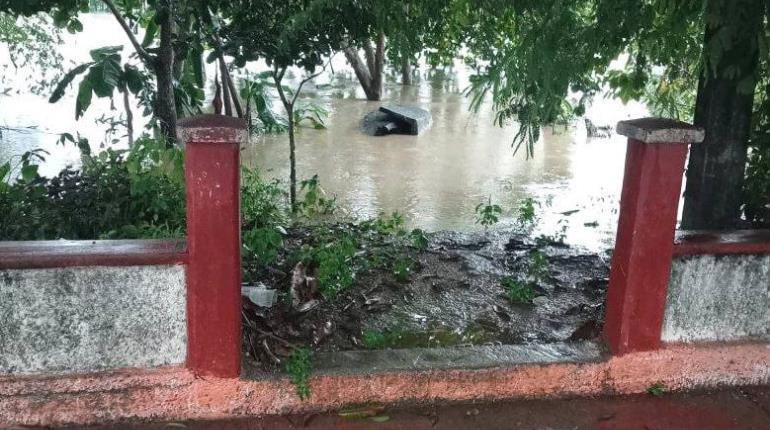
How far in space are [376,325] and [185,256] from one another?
5.09ft

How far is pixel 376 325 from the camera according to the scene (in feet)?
14.6

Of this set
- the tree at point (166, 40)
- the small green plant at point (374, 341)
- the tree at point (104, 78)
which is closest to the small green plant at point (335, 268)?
the small green plant at point (374, 341)

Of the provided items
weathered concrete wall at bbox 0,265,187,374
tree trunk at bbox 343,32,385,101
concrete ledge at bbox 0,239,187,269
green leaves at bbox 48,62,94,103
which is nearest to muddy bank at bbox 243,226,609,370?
weathered concrete wall at bbox 0,265,187,374

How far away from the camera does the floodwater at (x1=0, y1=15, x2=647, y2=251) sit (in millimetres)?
7996

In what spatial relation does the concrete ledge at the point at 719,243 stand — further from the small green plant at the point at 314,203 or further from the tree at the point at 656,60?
the small green plant at the point at 314,203

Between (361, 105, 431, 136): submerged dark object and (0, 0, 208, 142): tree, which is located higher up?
(0, 0, 208, 142): tree

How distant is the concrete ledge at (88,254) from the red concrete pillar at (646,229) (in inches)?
88.4

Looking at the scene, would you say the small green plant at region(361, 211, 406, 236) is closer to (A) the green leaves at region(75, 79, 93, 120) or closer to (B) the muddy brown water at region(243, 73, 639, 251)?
(B) the muddy brown water at region(243, 73, 639, 251)

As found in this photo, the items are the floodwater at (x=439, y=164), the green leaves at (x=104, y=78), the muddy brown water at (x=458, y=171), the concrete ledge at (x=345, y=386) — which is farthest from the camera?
the floodwater at (x=439, y=164)

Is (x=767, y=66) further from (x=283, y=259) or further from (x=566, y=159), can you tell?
(x=566, y=159)

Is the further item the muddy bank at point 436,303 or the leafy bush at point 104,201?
the leafy bush at point 104,201

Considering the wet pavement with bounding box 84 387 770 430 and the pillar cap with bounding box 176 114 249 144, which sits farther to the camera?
the wet pavement with bounding box 84 387 770 430

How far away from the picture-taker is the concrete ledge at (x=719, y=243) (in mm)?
3646

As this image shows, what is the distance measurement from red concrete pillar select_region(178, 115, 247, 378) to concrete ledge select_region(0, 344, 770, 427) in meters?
0.17
